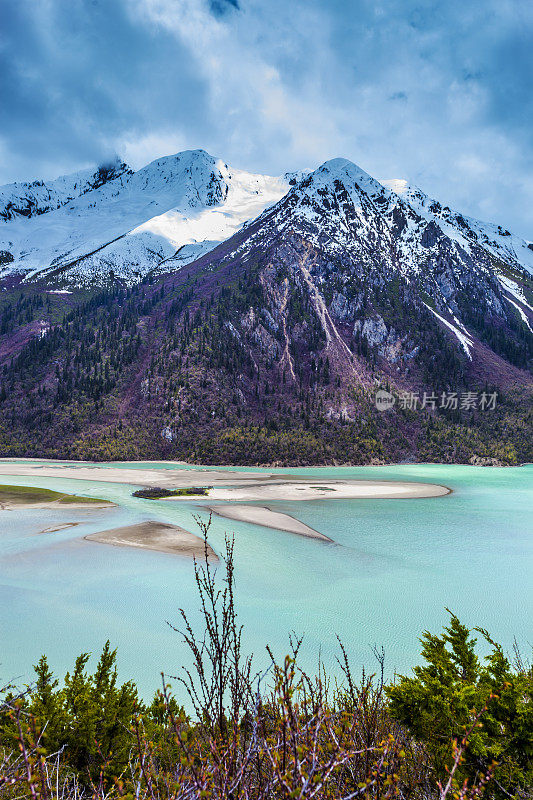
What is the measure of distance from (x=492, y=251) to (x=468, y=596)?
526 feet

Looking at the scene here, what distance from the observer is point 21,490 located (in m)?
28.9

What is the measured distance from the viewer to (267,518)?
21.3 metres

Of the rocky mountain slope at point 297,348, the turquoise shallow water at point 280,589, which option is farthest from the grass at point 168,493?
the rocky mountain slope at point 297,348

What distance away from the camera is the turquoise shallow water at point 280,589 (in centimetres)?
872

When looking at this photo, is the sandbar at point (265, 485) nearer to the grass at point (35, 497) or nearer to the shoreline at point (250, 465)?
the grass at point (35, 497)

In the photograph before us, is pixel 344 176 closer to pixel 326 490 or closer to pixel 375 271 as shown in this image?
pixel 375 271

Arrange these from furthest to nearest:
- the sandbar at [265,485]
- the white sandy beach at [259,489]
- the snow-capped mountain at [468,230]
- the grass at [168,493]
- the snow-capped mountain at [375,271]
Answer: the snow-capped mountain at [468,230] < the snow-capped mountain at [375,271] < the sandbar at [265,485] < the grass at [168,493] < the white sandy beach at [259,489]

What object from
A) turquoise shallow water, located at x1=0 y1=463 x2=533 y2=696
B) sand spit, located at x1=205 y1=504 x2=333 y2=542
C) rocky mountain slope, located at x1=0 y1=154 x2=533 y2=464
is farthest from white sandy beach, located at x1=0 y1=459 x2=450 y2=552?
rocky mountain slope, located at x1=0 y1=154 x2=533 y2=464

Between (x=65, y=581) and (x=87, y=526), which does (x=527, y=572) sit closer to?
(x=65, y=581)

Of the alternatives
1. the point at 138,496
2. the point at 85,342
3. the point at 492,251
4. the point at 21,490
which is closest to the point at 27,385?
the point at 85,342

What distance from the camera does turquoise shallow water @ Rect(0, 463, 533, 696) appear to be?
872cm

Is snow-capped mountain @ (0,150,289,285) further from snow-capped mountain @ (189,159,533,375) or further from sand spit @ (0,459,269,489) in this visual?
sand spit @ (0,459,269,489)

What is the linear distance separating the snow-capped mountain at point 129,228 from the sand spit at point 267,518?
107 m

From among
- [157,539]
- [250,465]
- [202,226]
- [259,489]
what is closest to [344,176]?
[202,226]
